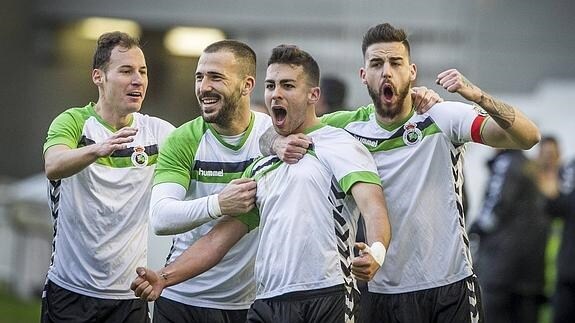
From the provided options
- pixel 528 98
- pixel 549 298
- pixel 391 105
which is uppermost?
pixel 528 98

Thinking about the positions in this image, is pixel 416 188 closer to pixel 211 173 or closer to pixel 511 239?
pixel 211 173

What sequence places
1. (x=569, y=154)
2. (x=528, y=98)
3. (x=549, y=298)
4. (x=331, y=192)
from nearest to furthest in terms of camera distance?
(x=331, y=192) → (x=549, y=298) → (x=569, y=154) → (x=528, y=98)

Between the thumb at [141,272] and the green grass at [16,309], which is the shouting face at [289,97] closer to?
the thumb at [141,272]

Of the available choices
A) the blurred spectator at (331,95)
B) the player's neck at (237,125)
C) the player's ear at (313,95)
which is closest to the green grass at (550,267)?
the blurred spectator at (331,95)

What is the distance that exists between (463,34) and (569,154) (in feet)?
11.3

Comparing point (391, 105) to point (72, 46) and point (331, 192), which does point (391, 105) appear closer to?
point (331, 192)

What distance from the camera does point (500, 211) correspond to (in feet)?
46.1

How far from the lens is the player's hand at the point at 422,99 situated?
8.08 meters

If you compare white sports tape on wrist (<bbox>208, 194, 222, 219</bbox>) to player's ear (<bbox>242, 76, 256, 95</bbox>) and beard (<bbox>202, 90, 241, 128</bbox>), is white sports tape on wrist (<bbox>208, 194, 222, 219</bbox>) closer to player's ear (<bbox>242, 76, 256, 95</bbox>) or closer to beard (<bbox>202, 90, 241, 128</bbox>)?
beard (<bbox>202, 90, 241, 128</bbox>)

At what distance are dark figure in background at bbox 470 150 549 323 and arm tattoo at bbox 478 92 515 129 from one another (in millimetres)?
6356

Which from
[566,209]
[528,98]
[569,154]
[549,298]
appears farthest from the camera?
[528,98]

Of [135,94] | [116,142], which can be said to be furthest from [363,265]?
[135,94]

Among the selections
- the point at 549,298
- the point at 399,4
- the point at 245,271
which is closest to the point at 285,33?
the point at 399,4

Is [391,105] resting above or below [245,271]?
above
